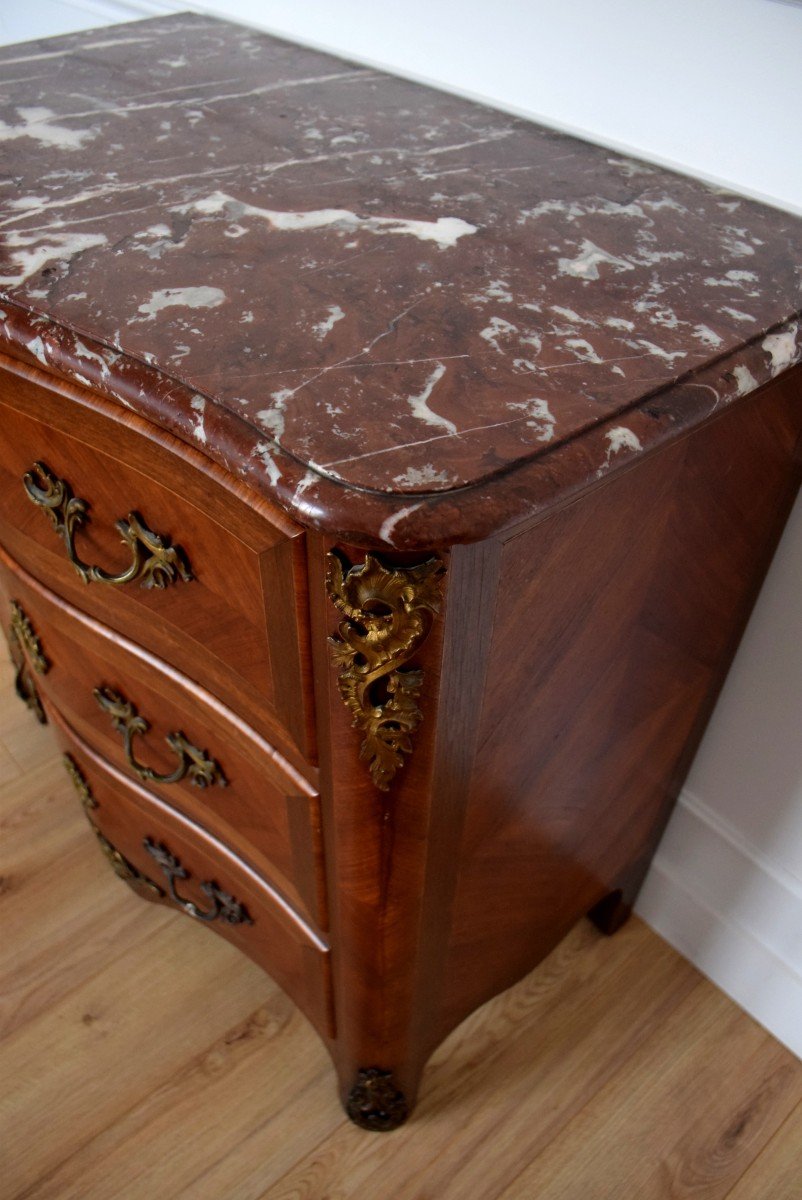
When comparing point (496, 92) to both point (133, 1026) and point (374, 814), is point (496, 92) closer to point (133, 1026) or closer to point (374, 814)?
point (374, 814)

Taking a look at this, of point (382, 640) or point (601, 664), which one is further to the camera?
point (601, 664)

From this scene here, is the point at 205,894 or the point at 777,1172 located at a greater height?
the point at 205,894

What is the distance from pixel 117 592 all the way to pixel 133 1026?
0.65m

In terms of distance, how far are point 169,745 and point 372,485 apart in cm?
51

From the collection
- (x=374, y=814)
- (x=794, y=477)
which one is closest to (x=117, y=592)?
(x=374, y=814)

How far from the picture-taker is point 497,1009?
121 cm

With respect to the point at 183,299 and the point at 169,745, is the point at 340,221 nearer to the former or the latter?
the point at 183,299

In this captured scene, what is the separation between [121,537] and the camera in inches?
28.7

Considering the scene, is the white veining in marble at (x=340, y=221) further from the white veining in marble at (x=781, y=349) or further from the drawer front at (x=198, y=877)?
the drawer front at (x=198, y=877)

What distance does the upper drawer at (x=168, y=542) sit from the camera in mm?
614

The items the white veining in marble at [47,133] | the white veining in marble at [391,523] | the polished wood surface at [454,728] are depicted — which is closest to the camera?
the white veining in marble at [391,523]

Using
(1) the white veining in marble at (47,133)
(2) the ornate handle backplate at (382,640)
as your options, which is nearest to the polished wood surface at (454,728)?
(2) the ornate handle backplate at (382,640)

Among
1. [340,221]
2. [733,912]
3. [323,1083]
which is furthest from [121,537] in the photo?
[733,912]

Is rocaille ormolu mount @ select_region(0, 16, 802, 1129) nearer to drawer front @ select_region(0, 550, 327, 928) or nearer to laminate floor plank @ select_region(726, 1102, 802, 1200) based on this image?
drawer front @ select_region(0, 550, 327, 928)
